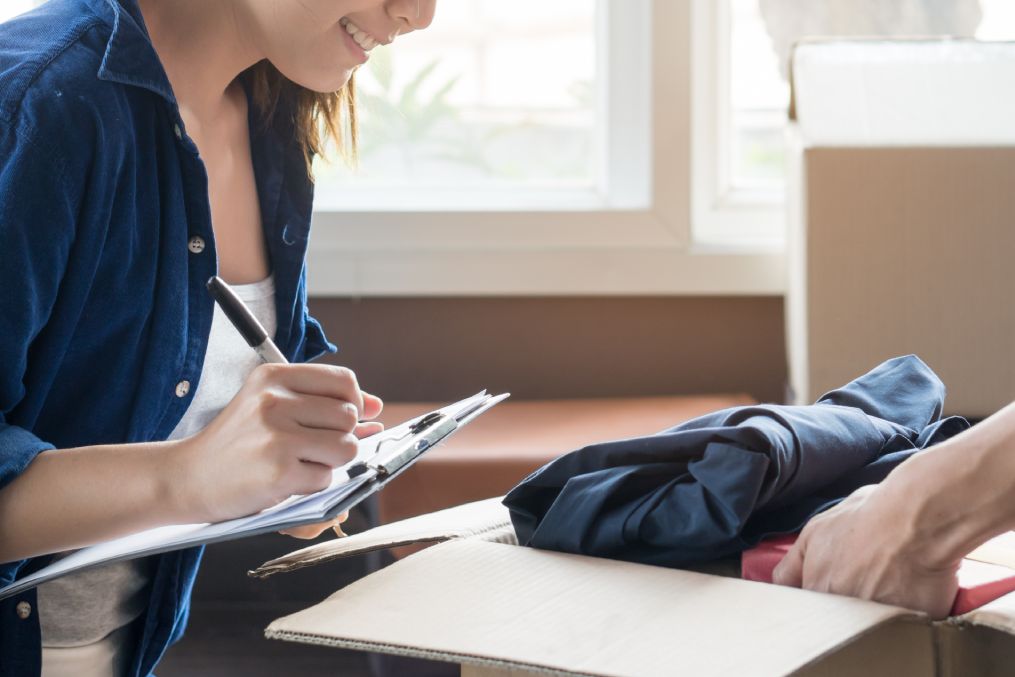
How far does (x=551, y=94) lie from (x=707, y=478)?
1388 millimetres

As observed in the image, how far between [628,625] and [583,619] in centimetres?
2

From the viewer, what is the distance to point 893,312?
1.47m

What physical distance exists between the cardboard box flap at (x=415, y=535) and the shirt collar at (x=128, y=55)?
1.13ft

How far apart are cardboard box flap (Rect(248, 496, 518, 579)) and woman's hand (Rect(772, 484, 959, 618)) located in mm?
190

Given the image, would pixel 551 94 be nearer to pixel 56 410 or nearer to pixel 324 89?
pixel 324 89

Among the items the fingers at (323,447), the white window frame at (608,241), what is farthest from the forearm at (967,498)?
the white window frame at (608,241)

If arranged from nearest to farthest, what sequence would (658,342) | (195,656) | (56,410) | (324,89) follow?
(56,410) < (324,89) < (195,656) < (658,342)

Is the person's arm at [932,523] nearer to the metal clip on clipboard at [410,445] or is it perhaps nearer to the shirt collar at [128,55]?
the metal clip on clipboard at [410,445]

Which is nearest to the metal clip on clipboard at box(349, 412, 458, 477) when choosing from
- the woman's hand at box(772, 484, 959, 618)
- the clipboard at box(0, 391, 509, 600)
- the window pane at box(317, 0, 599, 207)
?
the clipboard at box(0, 391, 509, 600)

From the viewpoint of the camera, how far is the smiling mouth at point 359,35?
0.89m

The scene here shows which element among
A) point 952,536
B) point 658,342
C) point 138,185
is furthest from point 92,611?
point 658,342

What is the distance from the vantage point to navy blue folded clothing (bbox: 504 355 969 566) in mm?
640

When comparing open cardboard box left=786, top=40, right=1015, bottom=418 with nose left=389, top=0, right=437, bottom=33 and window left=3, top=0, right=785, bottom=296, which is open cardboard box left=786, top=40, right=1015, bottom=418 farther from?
nose left=389, top=0, right=437, bottom=33

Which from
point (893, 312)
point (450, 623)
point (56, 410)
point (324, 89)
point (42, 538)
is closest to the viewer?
point (450, 623)
